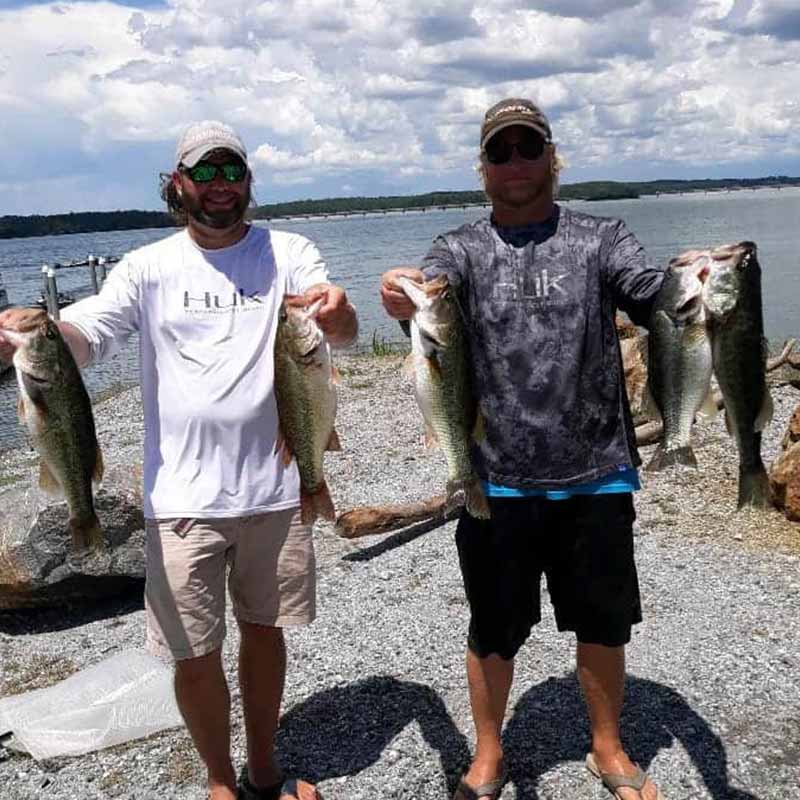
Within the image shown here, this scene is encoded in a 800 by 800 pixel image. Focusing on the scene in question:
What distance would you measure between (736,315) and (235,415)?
2.06 metres

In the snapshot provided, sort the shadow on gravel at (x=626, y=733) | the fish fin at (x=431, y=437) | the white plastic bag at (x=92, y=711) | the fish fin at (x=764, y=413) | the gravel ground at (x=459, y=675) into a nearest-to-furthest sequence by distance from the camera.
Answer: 1. the fish fin at (x=764, y=413)
2. the fish fin at (x=431, y=437)
3. the shadow on gravel at (x=626, y=733)
4. the gravel ground at (x=459, y=675)
5. the white plastic bag at (x=92, y=711)

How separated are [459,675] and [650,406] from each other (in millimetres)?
2836

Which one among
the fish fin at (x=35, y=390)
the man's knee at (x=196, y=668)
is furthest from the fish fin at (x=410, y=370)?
the man's knee at (x=196, y=668)

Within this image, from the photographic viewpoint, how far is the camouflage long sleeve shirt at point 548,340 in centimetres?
386

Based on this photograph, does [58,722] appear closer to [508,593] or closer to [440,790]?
[440,790]

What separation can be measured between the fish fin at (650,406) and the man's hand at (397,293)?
3.39ft

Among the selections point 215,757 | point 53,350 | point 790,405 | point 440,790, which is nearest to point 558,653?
point 440,790

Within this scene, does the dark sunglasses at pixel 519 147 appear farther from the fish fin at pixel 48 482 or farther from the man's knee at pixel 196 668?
the man's knee at pixel 196 668

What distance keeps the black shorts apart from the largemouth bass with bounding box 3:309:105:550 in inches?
66.8

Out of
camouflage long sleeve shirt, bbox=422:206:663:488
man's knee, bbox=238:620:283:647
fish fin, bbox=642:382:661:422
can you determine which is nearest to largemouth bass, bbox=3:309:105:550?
man's knee, bbox=238:620:283:647

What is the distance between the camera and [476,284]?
12.9 ft

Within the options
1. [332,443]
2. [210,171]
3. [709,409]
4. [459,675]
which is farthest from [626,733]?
[210,171]

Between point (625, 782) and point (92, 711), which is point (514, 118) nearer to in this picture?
point (625, 782)

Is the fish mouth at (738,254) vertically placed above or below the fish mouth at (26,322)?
above
